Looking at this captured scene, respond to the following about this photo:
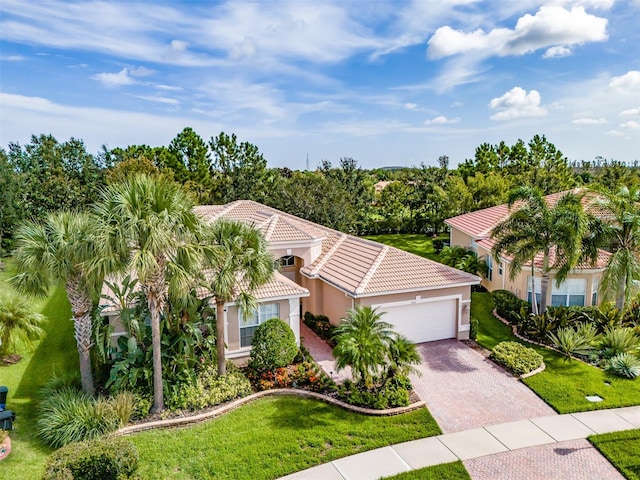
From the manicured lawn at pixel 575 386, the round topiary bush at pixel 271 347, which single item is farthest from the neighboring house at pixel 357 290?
the manicured lawn at pixel 575 386

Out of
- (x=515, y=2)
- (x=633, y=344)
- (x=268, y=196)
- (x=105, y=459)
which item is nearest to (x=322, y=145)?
(x=268, y=196)

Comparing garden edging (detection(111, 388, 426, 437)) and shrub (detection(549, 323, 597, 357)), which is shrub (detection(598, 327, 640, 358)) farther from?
garden edging (detection(111, 388, 426, 437))

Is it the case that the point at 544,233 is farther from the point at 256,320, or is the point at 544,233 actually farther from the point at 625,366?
the point at 256,320

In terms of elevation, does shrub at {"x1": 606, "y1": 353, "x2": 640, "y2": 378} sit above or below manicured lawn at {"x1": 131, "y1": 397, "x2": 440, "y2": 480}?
above

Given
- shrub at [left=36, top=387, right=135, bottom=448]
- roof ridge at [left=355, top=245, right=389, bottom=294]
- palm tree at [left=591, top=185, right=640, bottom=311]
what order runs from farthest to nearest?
palm tree at [left=591, top=185, right=640, bottom=311], roof ridge at [left=355, top=245, right=389, bottom=294], shrub at [left=36, top=387, right=135, bottom=448]

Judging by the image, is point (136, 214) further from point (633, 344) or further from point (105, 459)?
point (633, 344)

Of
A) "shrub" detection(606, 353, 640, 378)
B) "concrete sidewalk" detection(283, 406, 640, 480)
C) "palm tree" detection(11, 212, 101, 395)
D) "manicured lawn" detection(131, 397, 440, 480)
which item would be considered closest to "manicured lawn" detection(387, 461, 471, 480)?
"concrete sidewalk" detection(283, 406, 640, 480)
